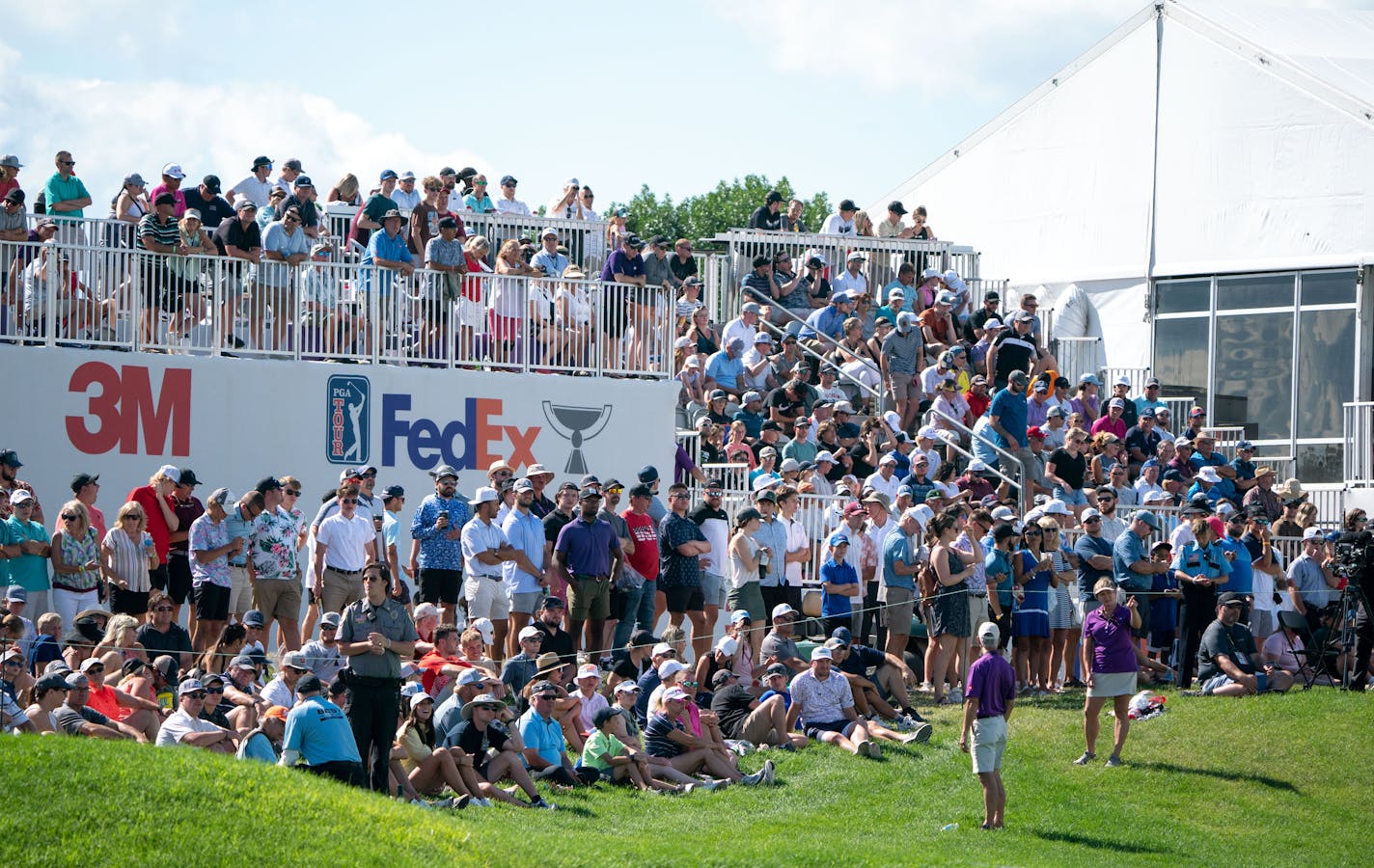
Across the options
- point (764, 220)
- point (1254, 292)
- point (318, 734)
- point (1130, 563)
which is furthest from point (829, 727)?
point (1254, 292)

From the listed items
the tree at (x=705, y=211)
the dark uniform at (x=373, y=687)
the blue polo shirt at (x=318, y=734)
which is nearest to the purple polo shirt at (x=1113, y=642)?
the dark uniform at (x=373, y=687)

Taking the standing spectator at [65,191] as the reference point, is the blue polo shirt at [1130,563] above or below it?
below

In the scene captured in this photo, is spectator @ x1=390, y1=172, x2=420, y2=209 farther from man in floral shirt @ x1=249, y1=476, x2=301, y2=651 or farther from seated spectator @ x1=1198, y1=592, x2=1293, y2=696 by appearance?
seated spectator @ x1=1198, y1=592, x2=1293, y2=696

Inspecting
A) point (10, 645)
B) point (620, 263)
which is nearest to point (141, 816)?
point (10, 645)

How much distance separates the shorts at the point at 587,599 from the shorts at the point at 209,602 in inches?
121

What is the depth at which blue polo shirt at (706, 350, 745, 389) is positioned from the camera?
23.1 meters

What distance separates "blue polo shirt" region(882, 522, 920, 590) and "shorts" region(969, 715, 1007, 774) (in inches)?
146

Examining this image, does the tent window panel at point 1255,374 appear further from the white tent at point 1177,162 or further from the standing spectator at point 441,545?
the standing spectator at point 441,545

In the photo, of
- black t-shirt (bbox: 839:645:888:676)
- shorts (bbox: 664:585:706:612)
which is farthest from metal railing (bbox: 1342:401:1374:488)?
shorts (bbox: 664:585:706:612)

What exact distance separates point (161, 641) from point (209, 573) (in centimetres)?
154

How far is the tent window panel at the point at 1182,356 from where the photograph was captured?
1168 inches

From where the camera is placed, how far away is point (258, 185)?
2319cm

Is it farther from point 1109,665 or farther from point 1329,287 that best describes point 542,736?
point 1329,287

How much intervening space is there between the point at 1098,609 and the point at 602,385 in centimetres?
654
